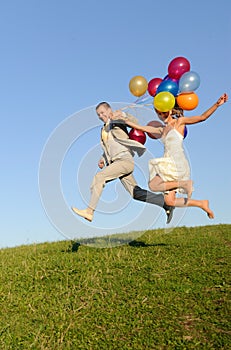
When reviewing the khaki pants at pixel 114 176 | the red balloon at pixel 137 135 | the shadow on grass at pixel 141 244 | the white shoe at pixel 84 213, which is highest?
the red balloon at pixel 137 135

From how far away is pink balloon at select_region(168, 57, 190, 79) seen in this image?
32.1 ft

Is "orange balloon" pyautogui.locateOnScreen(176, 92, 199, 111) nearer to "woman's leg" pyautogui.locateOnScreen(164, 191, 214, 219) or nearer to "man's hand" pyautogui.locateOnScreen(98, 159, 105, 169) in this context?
"woman's leg" pyautogui.locateOnScreen(164, 191, 214, 219)

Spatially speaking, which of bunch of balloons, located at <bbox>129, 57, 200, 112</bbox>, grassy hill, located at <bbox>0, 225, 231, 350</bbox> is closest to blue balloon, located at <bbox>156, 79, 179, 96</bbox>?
bunch of balloons, located at <bbox>129, 57, 200, 112</bbox>

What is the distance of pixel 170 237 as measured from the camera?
498 inches

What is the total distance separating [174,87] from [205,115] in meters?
0.91

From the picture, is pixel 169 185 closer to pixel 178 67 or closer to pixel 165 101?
pixel 165 101

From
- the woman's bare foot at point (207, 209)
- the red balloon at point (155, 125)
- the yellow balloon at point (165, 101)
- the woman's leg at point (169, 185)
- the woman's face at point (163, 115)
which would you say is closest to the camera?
the yellow balloon at point (165, 101)

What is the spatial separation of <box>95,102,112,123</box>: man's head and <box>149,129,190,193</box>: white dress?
1.35 meters

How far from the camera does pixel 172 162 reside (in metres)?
9.13

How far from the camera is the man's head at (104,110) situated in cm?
994

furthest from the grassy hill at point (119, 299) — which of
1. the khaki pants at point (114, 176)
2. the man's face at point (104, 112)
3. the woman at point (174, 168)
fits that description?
the man's face at point (104, 112)

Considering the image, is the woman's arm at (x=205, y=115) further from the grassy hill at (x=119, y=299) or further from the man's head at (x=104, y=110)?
the grassy hill at (x=119, y=299)

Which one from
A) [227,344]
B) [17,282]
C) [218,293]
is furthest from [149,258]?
[227,344]

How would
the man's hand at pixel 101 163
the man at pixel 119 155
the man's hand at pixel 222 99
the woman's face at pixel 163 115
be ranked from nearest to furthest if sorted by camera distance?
the man's hand at pixel 222 99
the woman's face at pixel 163 115
the man at pixel 119 155
the man's hand at pixel 101 163
